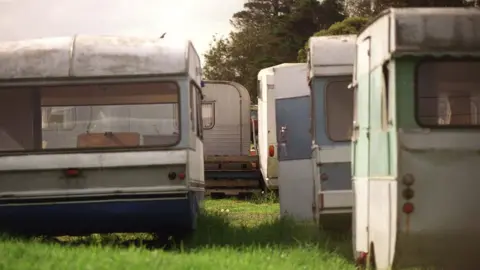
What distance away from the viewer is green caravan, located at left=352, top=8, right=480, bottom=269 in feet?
23.4

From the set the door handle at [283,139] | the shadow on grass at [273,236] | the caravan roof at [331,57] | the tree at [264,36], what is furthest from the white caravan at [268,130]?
the tree at [264,36]

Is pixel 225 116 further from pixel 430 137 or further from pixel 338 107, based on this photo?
pixel 430 137

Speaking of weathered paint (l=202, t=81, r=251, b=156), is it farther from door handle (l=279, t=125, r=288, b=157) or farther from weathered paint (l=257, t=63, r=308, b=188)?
door handle (l=279, t=125, r=288, b=157)

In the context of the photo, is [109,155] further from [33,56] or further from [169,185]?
[33,56]

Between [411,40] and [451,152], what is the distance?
1.01 m

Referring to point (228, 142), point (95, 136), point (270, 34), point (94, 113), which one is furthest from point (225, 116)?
point (270, 34)

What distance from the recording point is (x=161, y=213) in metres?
10.7

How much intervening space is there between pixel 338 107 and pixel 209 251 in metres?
3.22

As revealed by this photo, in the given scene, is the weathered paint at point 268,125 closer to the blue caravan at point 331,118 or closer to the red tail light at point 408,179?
the blue caravan at point 331,118

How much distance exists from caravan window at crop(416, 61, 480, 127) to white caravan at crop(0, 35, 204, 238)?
A: 4.09 meters

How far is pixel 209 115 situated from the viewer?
24.7 m

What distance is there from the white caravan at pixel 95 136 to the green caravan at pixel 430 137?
149 inches

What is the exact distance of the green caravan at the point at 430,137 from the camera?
23.4ft

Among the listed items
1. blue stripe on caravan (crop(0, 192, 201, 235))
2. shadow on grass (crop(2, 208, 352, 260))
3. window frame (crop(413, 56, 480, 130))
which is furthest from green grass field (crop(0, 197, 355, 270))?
window frame (crop(413, 56, 480, 130))
